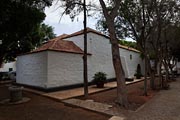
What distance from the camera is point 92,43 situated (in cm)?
1862

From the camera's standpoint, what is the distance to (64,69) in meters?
14.9

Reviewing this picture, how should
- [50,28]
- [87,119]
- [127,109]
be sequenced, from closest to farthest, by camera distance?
[87,119] → [127,109] → [50,28]

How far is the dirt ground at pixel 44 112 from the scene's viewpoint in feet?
26.4

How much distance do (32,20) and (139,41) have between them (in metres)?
7.87

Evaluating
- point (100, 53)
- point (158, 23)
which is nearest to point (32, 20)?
point (100, 53)

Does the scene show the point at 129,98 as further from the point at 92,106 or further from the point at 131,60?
the point at 131,60

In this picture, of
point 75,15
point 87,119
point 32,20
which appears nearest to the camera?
point 87,119

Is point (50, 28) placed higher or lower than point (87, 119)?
higher

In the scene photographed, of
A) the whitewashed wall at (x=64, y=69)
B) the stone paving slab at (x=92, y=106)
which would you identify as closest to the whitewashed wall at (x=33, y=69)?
the whitewashed wall at (x=64, y=69)

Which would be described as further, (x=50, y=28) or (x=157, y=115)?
(x=50, y=28)

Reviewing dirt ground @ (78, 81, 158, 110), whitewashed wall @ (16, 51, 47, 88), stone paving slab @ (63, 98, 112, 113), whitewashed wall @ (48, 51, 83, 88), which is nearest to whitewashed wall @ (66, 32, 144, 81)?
whitewashed wall @ (48, 51, 83, 88)

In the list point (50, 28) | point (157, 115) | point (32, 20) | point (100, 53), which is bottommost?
point (157, 115)

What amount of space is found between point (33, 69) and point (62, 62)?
7.61ft

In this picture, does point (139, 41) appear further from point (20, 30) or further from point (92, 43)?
point (20, 30)
